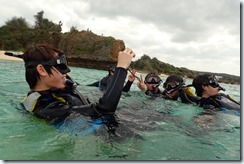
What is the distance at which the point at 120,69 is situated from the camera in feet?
7.18

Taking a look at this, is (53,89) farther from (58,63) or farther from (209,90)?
(209,90)

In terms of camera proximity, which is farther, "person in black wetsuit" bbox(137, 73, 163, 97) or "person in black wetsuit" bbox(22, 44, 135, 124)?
"person in black wetsuit" bbox(137, 73, 163, 97)

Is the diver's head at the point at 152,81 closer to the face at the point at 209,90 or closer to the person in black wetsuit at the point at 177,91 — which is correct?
the person in black wetsuit at the point at 177,91

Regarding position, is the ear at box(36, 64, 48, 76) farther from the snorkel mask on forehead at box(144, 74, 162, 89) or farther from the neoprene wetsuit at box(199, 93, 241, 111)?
the snorkel mask on forehead at box(144, 74, 162, 89)

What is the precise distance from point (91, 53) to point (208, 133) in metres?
28.0

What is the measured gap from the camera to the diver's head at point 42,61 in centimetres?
246

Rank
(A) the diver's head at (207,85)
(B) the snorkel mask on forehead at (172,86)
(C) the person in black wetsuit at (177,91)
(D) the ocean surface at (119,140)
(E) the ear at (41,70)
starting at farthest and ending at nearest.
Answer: (B) the snorkel mask on forehead at (172,86) → (C) the person in black wetsuit at (177,91) → (A) the diver's head at (207,85) → (E) the ear at (41,70) → (D) the ocean surface at (119,140)

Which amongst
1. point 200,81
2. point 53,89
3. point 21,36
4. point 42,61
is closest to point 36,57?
point 42,61

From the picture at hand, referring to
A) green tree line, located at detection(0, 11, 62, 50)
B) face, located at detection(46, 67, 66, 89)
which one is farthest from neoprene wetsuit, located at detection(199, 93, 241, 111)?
green tree line, located at detection(0, 11, 62, 50)

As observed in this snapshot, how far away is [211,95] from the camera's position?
4133mm

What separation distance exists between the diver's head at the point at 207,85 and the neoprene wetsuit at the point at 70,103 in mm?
2263

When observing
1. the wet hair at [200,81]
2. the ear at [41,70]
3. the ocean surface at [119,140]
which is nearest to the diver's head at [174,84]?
the wet hair at [200,81]

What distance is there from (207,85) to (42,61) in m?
2.76

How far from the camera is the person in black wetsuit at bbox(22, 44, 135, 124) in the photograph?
86.6 inches
